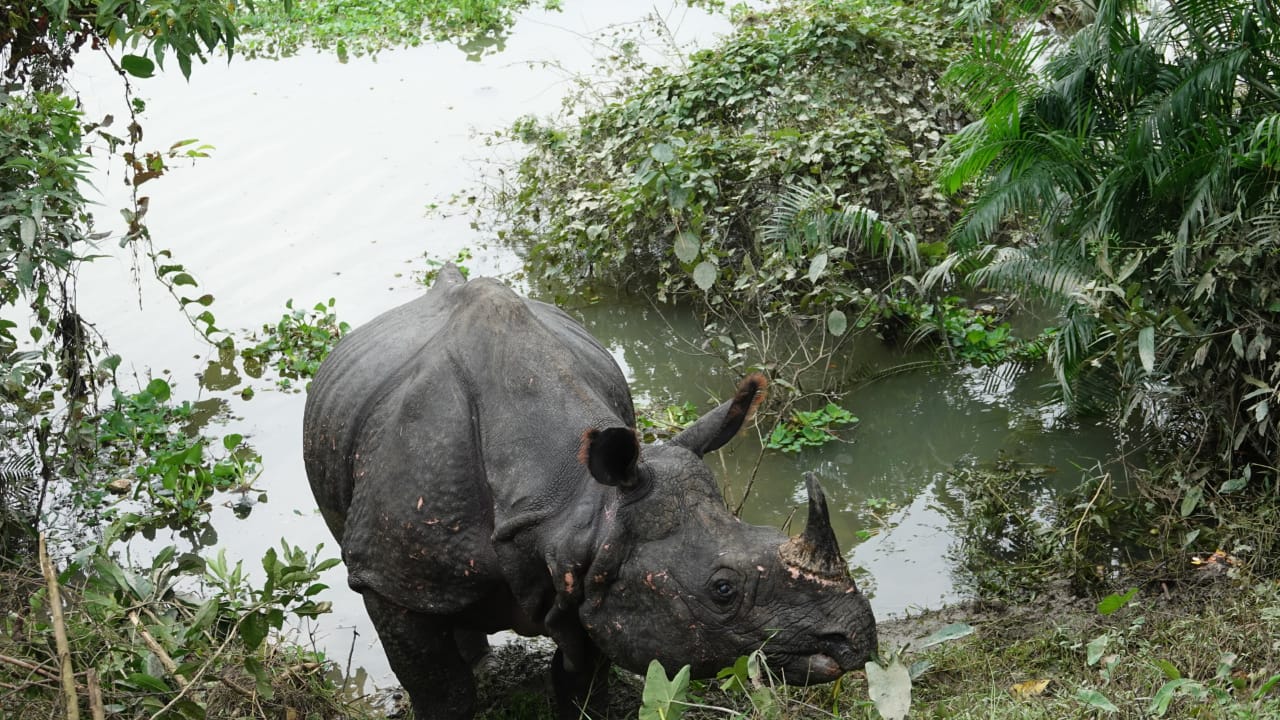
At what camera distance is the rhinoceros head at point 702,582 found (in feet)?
13.2

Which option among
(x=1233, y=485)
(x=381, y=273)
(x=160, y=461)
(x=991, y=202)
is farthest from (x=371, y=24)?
(x=1233, y=485)

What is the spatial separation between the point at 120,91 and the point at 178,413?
7.65 metres

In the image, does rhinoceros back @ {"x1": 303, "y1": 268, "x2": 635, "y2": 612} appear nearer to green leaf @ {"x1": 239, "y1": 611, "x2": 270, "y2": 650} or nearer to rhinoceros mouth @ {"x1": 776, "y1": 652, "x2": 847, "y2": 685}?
green leaf @ {"x1": 239, "y1": 611, "x2": 270, "y2": 650}

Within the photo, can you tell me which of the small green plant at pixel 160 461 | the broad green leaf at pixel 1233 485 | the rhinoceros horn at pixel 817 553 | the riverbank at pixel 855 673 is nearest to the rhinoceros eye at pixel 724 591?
the rhinoceros horn at pixel 817 553

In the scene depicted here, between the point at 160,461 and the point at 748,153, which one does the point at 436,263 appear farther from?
the point at 160,461

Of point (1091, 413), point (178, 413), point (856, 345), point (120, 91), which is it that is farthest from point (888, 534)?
point (120, 91)

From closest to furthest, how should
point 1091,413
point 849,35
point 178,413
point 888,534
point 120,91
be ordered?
point 888,534 → point 1091,413 → point 178,413 → point 849,35 → point 120,91

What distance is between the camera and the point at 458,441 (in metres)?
4.70

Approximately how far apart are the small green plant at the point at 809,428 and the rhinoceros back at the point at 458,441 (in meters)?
2.91

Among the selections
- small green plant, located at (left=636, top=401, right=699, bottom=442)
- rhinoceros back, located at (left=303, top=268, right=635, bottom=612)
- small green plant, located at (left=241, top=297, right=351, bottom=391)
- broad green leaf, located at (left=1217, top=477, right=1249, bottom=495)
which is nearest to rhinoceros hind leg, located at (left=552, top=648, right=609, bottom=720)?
rhinoceros back, located at (left=303, top=268, right=635, bottom=612)

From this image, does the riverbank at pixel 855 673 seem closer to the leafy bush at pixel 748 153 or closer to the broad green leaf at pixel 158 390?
the broad green leaf at pixel 158 390

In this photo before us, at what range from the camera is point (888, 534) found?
731cm

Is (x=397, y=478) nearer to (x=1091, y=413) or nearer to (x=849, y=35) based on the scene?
(x=1091, y=413)

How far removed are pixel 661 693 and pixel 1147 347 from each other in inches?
134
